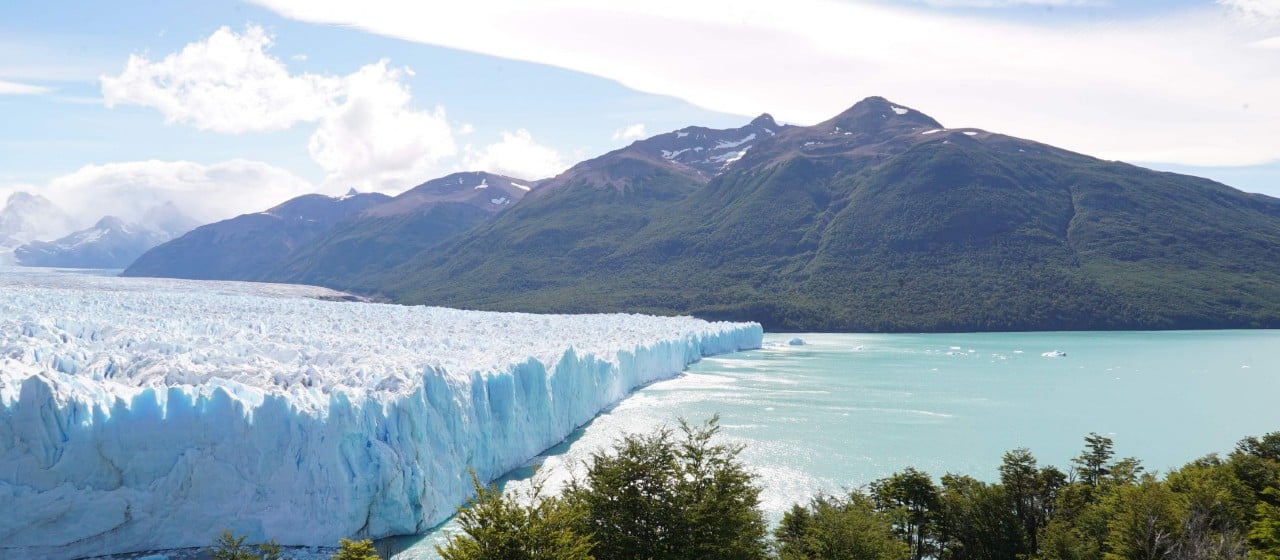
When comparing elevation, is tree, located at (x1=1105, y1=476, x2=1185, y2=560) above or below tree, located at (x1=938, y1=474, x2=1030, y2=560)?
above

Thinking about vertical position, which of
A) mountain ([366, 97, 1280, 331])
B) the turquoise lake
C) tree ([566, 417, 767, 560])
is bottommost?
the turquoise lake

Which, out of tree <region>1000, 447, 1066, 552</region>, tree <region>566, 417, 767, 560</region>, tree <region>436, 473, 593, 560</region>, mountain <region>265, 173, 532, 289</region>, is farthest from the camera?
mountain <region>265, 173, 532, 289</region>

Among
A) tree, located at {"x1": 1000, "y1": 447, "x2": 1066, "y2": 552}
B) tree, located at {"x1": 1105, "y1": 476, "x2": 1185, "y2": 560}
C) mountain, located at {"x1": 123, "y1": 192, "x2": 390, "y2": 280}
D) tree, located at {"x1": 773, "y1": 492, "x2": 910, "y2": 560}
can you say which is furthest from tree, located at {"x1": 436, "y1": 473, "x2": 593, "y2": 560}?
mountain, located at {"x1": 123, "y1": 192, "x2": 390, "y2": 280}

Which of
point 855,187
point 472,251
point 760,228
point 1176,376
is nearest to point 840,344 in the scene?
point 1176,376

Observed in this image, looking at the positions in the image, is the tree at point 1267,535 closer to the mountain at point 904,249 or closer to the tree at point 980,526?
A: the tree at point 980,526

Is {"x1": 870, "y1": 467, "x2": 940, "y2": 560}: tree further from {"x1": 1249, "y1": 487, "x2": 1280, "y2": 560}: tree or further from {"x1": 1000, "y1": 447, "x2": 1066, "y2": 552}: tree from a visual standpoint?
{"x1": 1249, "y1": 487, "x2": 1280, "y2": 560}: tree

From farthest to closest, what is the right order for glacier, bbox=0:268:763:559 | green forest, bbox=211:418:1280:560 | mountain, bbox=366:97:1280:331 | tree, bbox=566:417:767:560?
1. mountain, bbox=366:97:1280:331
2. glacier, bbox=0:268:763:559
3. tree, bbox=566:417:767:560
4. green forest, bbox=211:418:1280:560

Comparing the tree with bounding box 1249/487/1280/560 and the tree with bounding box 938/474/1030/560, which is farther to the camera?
the tree with bounding box 938/474/1030/560

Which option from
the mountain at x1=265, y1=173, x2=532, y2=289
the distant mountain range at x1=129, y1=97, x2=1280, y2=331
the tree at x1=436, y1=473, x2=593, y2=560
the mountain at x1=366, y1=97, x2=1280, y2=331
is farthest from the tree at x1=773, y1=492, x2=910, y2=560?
the mountain at x1=265, y1=173, x2=532, y2=289
